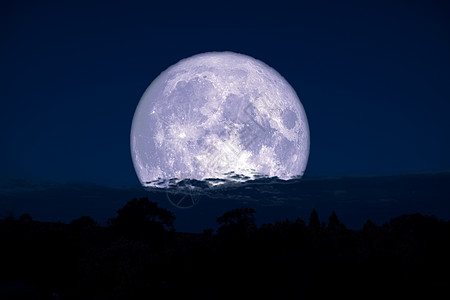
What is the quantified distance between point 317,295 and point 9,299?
18466 millimetres

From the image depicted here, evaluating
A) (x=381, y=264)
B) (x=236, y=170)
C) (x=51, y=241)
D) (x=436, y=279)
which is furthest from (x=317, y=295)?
(x=51, y=241)

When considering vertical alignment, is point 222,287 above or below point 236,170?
below

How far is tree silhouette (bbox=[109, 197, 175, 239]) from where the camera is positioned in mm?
41156

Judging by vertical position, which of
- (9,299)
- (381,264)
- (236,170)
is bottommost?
(9,299)

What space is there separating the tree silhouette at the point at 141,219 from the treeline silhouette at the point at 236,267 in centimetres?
1088

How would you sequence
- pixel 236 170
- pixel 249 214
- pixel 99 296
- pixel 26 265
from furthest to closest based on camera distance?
pixel 249 214, pixel 236 170, pixel 26 265, pixel 99 296

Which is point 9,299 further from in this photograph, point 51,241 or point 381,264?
point 381,264

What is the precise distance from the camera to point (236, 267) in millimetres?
20156

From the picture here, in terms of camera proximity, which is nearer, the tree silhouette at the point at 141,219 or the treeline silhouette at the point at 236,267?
the treeline silhouette at the point at 236,267

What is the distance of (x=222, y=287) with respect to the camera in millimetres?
19547

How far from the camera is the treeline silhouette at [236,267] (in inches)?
734

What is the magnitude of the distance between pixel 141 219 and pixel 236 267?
24.9 m

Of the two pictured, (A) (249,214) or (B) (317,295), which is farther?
(A) (249,214)

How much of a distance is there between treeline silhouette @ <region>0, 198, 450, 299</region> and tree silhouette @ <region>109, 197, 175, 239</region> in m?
10.9
